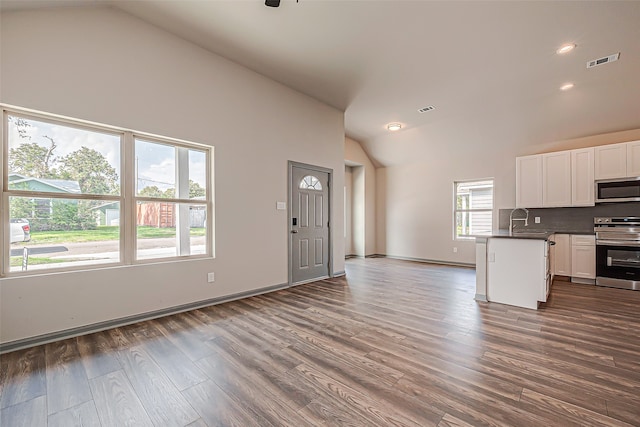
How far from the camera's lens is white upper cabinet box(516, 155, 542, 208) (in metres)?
5.20

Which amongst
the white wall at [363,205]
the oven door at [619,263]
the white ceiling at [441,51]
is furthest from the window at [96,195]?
the oven door at [619,263]

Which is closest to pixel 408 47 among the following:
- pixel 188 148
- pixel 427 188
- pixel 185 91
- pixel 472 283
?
pixel 185 91

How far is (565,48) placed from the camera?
3301 mm

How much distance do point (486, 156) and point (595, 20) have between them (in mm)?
3546

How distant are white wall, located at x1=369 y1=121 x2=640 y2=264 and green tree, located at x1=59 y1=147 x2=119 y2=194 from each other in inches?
230

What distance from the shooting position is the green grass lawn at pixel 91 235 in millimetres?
2557

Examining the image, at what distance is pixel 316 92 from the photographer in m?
4.61

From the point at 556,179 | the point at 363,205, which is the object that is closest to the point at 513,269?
the point at 556,179

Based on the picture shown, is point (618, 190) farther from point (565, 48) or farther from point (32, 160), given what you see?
point (32, 160)

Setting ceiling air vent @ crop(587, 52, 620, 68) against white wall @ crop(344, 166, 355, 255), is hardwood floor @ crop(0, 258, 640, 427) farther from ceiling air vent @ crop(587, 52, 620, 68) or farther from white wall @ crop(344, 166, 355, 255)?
white wall @ crop(344, 166, 355, 255)

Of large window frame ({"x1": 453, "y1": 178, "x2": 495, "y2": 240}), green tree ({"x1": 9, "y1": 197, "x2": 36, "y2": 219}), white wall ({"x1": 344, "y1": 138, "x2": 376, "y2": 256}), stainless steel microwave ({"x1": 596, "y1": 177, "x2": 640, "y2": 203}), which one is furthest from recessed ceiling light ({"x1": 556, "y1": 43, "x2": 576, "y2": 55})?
green tree ({"x1": 9, "y1": 197, "x2": 36, "y2": 219})

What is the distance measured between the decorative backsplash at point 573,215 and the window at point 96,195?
20.5ft

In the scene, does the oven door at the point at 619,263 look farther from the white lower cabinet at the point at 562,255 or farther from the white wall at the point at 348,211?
the white wall at the point at 348,211

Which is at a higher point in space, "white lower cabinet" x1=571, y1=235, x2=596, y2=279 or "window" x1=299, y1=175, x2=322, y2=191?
"window" x1=299, y1=175, x2=322, y2=191
